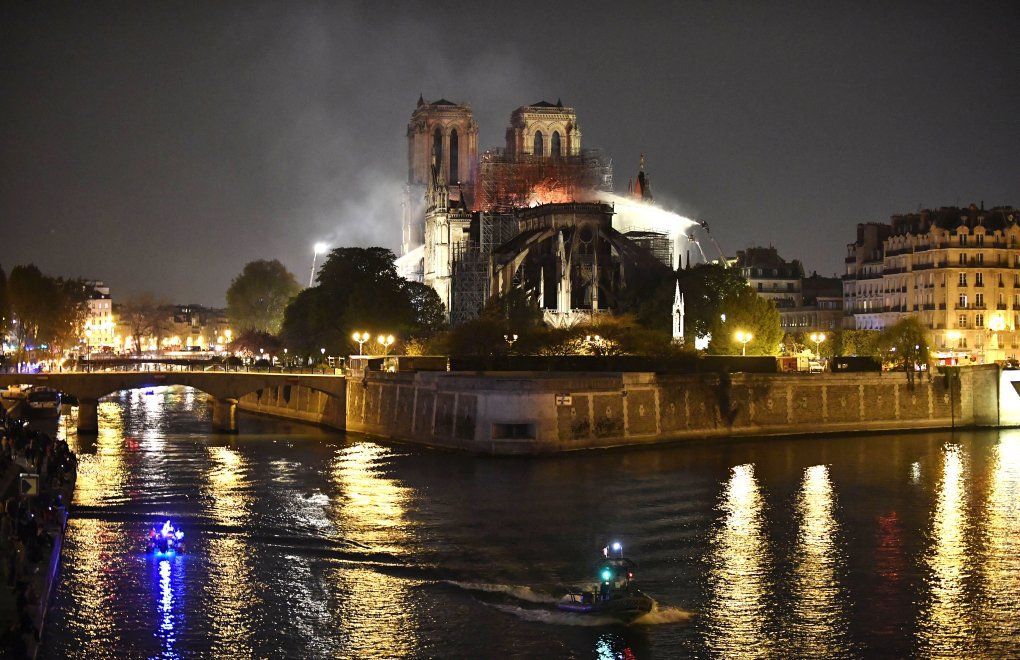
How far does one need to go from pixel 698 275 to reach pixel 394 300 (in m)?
18.4

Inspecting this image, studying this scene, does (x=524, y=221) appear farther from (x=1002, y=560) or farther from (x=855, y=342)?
(x=1002, y=560)

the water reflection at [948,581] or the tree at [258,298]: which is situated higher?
the tree at [258,298]

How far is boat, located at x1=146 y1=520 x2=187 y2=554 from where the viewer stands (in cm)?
3303

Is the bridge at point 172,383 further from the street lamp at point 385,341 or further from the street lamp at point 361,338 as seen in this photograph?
the street lamp at point 385,341

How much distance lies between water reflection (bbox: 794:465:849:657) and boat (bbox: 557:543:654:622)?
3265mm

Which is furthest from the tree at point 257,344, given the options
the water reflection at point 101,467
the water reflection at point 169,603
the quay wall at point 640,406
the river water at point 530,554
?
the water reflection at point 169,603

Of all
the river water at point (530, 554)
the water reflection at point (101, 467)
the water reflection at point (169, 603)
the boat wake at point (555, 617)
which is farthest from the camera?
the water reflection at point (101, 467)

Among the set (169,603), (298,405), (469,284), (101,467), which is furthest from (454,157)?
(169,603)

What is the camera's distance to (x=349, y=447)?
185 ft

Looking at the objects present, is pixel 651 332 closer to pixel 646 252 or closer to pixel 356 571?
pixel 646 252

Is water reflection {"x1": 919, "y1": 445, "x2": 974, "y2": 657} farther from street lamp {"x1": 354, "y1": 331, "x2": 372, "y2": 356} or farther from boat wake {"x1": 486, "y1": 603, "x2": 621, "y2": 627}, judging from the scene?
street lamp {"x1": 354, "y1": 331, "x2": 372, "y2": 356}

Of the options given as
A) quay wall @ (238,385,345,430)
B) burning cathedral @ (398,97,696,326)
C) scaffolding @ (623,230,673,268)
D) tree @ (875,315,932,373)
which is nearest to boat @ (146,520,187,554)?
quay wall @ (238,385,345,430)

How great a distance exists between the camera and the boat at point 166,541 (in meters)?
33.0

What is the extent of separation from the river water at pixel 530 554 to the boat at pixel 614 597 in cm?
29
